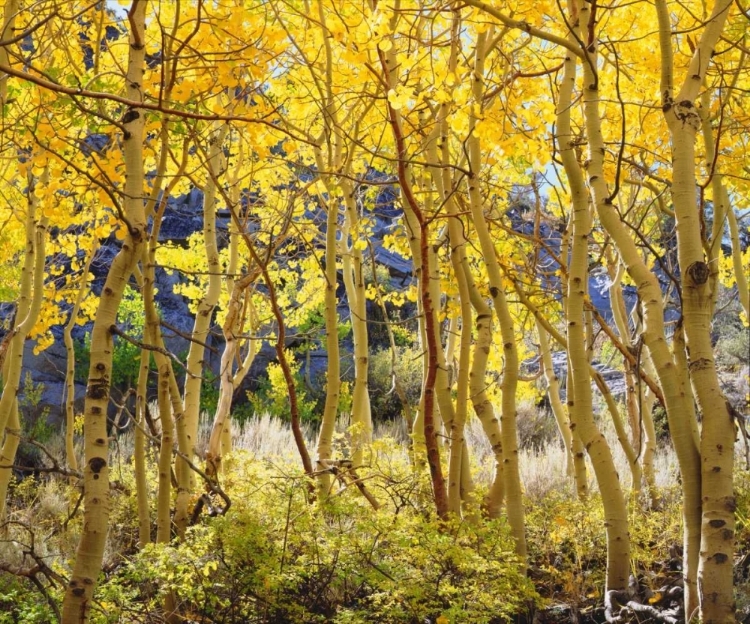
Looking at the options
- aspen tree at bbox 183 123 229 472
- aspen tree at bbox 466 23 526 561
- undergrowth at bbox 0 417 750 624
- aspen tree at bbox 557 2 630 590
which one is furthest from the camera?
aspen tree at bbox 183 123 229 472

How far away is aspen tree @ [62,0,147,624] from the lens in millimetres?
2152

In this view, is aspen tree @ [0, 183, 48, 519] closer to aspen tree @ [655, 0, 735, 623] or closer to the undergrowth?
the undergrowth

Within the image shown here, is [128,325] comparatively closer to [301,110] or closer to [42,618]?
[301,110]

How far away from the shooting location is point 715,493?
2.46m

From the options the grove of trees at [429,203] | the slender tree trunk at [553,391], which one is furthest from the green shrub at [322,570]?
the slender tree trunk at [553,391]

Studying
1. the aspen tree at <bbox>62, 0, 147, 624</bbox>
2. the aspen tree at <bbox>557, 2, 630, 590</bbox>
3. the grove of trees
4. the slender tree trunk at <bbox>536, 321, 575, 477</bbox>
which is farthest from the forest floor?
the slender tree trunk at <bbox>536, 321, 575, 477</bbox>

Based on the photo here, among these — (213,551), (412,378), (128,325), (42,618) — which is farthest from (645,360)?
(128,325)

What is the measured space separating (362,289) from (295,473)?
212 centimetres

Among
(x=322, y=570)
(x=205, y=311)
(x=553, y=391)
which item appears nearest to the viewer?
(x=322, y=570)

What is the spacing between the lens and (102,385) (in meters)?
2.19

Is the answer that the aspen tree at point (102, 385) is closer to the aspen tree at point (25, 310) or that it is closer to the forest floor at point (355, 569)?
the forest floor at point (355, 569)

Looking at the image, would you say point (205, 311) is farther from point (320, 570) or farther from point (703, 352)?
point (703, 352)

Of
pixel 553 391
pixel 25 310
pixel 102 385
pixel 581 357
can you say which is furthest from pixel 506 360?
pixel 25 310

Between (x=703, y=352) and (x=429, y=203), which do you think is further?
(x=429, y=203)
